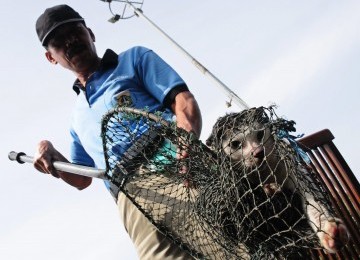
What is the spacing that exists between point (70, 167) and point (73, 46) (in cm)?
81

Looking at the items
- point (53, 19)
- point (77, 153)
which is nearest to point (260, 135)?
point (53, 19)

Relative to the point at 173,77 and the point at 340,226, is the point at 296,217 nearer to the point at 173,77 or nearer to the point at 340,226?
the point at 340,226

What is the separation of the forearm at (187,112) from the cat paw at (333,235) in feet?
2.79

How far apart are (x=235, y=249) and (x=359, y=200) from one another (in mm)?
2256

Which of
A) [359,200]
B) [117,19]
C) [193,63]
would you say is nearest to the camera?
[359,200]

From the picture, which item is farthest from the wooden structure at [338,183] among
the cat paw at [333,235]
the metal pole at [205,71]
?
the cat paw at [333,235]

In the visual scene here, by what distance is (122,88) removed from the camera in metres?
2.65

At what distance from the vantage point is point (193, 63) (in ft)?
22.8

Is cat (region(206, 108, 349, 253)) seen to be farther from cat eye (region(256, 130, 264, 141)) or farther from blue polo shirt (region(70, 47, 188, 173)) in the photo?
blue polo shirt (region(70, 47, 188, 173))

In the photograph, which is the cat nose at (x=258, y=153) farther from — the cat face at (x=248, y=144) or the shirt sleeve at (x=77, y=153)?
the shirt sleeve at (x=77, y=153)

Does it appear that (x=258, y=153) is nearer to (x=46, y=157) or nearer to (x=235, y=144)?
(x=235, y=144)

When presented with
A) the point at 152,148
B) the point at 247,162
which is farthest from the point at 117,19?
the point at 247,162

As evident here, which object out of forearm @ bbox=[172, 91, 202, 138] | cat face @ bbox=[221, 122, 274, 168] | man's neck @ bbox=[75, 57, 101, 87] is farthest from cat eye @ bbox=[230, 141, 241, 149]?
man's neck @ bbox=[75, 57, 101, 87]

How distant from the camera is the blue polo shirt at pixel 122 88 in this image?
257cm
